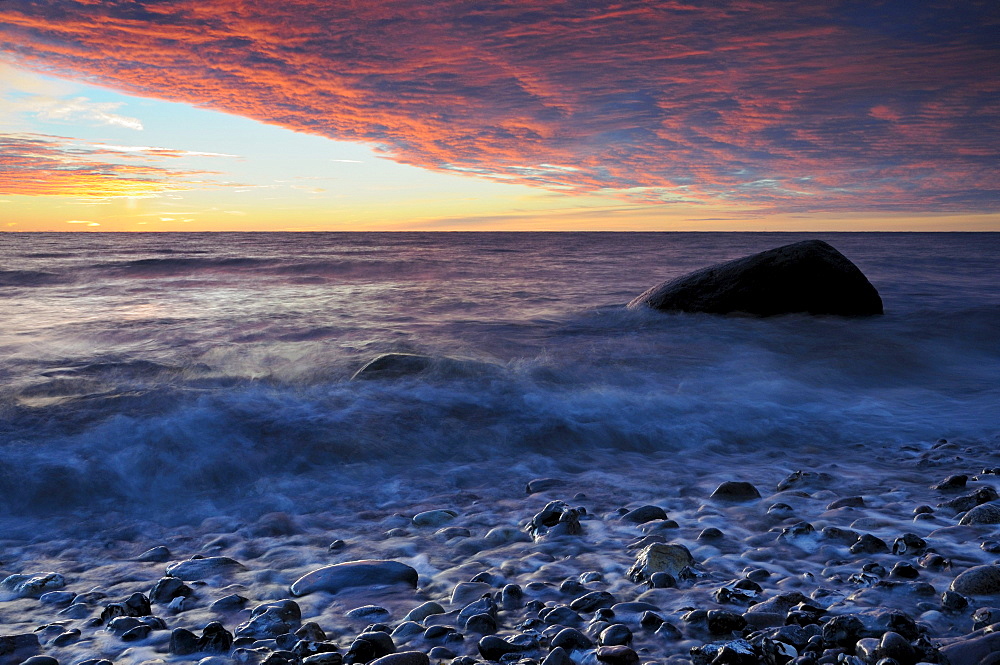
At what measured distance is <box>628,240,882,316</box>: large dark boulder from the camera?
936 centimetres

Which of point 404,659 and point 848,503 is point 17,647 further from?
point 848,503

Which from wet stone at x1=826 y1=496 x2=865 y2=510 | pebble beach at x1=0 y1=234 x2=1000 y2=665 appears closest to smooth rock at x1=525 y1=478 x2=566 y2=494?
pebble beach at x1=0 y1=234 x2=1000 y2=665

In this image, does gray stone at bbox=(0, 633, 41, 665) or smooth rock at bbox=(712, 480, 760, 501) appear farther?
smooth rock at bbox=(712, 480, 760, 501)

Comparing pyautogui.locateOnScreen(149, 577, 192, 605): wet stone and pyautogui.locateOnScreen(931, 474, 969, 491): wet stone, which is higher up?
pyautogui.locateOnScreen(931, 474, 969, 491): wet stone

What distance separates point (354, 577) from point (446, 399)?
3.33m

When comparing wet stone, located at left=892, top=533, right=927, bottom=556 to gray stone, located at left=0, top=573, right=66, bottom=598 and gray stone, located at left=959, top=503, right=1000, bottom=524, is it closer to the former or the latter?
gray stone, located at left=959, top=503, right=1000, bottom=524

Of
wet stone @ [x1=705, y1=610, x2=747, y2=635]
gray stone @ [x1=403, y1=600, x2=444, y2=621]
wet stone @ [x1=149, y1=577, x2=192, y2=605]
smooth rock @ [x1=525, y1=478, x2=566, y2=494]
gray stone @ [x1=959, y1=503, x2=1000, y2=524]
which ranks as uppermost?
gray stone @ [x1=959, y1=503, x2=1000, y2=524]

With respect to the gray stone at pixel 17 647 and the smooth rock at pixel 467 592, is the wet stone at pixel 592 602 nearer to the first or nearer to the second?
the smooth rock at pixel 467 592

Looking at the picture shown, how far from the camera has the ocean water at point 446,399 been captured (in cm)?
411

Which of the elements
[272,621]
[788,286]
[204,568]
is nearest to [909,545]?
[272,621]

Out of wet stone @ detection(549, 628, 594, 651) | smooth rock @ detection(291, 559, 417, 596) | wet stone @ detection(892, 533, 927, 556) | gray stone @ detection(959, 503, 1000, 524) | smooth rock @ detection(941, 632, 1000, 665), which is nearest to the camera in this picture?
smooth rock @ detection(941, 632, 1000, 665)

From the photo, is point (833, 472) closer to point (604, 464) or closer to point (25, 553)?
point (604, 464)

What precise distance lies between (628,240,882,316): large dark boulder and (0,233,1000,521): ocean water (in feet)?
0.95

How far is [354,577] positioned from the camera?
A: 2.45 meters
